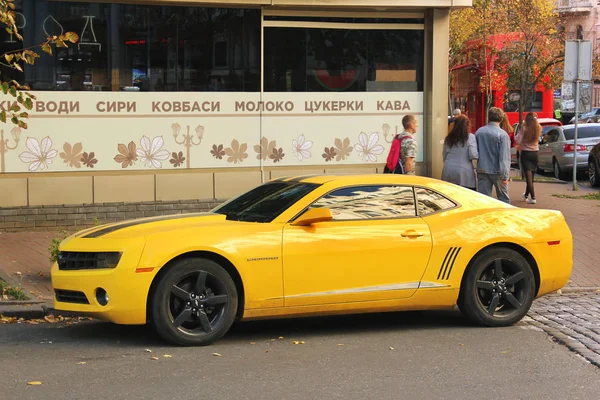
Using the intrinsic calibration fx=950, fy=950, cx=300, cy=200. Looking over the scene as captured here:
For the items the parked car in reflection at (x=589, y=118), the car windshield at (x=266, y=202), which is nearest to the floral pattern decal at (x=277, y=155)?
the car windshield at (x=266, y=202)

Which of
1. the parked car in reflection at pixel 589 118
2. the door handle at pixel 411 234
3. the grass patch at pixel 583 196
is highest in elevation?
the parked car in reflection at pixel 589 118

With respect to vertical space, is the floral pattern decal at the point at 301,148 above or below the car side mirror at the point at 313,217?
above

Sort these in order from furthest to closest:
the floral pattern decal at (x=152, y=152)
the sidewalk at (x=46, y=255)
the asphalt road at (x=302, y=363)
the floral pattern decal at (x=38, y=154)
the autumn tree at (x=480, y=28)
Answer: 1. the autumn tree at (x=480, y=28)
2. the floral pattern decal at (x=152, y=152)
3. the floral pattern decal at (x=38, y=154)
4. the sidewalk at (x=46, y=255)
5. the asphalt road at (x=302, y=363)

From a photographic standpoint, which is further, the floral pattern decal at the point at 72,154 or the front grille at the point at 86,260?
the floral pattern decal at the point at 72,154

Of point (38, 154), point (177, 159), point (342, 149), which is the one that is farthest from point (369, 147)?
point (38, 154)

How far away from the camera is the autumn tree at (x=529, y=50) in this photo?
37781 mm

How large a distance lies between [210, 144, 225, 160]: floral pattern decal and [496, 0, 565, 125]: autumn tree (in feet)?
A: 79.6

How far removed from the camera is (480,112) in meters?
38.8

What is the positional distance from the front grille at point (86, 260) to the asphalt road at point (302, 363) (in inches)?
24.2

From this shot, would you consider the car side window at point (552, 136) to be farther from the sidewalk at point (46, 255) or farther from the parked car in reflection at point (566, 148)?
the sidewalk at point (46, 255)

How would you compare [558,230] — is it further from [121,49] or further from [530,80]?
[530,80]

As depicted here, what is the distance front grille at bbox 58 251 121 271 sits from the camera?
722 cm

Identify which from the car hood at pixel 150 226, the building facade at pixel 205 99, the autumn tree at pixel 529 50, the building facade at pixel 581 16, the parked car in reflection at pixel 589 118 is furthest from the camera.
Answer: the building facade at pixel 581 16

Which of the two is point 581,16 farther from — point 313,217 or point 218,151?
point 313,217
